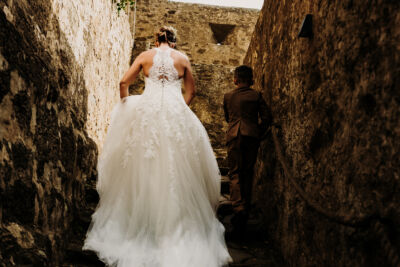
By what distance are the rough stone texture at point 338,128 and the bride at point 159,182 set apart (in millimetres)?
668

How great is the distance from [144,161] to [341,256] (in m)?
1.75

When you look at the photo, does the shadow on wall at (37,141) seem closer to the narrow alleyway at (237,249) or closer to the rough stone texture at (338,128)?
the narrow alleyway at (237,249)

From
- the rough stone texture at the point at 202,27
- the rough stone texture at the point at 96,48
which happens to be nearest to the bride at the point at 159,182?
the rough stone texture at the point at 96,48

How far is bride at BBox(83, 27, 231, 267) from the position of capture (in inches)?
93.8

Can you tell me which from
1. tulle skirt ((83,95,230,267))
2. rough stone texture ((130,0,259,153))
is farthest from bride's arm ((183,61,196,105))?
rough stone texture ((130,0,259,153))

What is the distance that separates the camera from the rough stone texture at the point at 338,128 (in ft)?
4.22

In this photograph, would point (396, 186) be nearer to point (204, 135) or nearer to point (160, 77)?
point (204, 135)

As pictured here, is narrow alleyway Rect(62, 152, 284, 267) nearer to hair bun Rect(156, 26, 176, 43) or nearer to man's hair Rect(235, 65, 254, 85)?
man's hair Rect(235, 65, 254, 85)

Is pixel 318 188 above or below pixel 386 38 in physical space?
below

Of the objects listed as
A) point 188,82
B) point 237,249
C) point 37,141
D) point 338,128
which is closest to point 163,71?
point 188,82

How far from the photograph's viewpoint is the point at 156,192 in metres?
2.71

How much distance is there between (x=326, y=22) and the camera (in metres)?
2.01

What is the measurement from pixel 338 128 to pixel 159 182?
1540mm

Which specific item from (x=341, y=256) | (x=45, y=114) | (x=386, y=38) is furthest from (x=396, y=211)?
(x=45, y=114)
